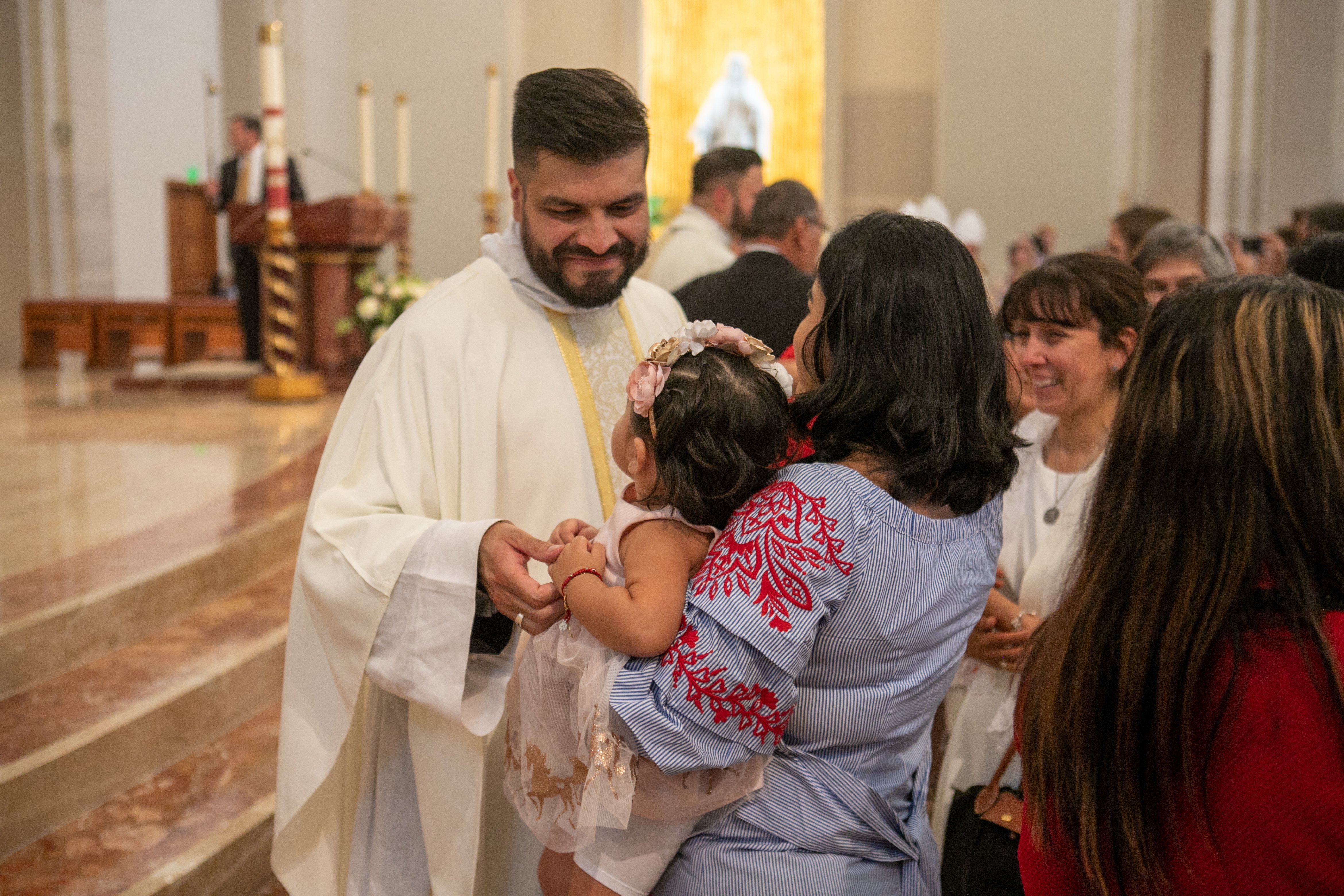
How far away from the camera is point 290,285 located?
7621 mm

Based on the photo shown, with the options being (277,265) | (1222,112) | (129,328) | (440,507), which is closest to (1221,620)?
(440,507)

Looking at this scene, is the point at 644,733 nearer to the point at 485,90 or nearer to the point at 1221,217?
the point at 1221,217

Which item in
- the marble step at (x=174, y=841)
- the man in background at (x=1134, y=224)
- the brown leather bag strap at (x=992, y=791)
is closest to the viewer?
the brown leather bag strap at (x=992, y=791)

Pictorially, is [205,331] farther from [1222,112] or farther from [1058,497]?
[1058,497]

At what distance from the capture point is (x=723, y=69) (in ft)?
44.1

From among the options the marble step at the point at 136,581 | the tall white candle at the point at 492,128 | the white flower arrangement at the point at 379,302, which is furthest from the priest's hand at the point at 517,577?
the tall white candle at the point at 492,128

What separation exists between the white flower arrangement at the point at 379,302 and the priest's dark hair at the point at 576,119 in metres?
5.58

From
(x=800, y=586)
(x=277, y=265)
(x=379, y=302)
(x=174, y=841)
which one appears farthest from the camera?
(x=379, y=302)

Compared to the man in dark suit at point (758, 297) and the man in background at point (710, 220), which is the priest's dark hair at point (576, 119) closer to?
the man in dark suit at point (758, 297)

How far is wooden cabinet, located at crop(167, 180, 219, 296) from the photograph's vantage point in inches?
503

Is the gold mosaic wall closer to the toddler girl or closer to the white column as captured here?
the white column

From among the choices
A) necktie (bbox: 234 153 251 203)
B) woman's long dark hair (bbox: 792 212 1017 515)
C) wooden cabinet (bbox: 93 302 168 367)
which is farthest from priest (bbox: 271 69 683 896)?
wooden cabinet (bbox: 93 302 168 367)

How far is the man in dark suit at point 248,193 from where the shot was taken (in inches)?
361

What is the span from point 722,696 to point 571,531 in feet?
1.49
